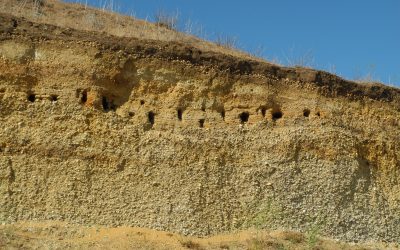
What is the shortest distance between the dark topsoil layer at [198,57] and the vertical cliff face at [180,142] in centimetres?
3

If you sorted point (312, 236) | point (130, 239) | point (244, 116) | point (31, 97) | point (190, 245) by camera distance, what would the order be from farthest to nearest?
1. point (244, 116)
2. point (31, 97)
3. point (312, 236)
4. point (190, 245)
5. point (130, 239)

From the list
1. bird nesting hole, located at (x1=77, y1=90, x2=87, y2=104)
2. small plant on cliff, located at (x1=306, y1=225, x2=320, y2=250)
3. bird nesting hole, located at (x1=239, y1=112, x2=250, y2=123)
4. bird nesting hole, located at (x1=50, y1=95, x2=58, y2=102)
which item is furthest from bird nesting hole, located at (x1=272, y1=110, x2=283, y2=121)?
bird nesting hole, located at (x1=50, y1=95, x2=58, y2=102)

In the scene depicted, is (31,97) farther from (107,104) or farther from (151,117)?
(151,117)

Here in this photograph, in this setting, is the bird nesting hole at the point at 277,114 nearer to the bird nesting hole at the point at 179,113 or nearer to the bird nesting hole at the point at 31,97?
the bird nesting hole at the point at 179,113

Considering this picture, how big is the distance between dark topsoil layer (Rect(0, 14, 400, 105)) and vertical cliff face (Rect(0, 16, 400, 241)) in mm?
32

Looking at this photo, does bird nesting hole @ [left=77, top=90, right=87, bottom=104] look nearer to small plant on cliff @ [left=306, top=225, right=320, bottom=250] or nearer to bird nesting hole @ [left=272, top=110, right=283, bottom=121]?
bird nesting hole @ [left=272, top=110, right=283, bottom=121]

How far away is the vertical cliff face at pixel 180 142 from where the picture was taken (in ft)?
48.1

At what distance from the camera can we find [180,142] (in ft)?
51.9

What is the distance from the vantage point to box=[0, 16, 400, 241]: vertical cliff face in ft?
48.1

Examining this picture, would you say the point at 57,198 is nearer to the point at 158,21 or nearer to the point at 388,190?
the point at 388,190

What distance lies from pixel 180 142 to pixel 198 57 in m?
2.45

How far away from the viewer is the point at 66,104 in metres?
15.3

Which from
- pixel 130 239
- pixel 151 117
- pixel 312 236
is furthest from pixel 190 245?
pixel 151 117

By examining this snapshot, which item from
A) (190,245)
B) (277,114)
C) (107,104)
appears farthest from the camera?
(277,114)
